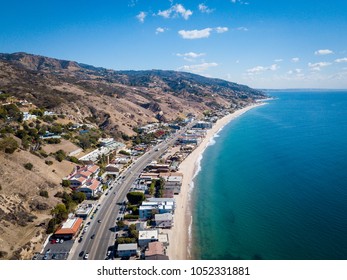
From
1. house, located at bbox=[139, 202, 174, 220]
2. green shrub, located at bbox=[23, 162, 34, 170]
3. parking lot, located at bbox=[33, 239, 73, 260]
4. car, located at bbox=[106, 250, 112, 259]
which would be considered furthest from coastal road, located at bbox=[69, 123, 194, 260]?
green shrub, located at bbox=[23, 162, 34, 170]

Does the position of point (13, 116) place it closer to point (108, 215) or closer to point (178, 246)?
point (108, 215)

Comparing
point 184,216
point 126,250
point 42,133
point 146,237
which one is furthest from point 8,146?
point 184,216

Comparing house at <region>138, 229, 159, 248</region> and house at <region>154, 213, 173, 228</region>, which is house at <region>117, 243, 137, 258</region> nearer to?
house at <region>138, 229, 159, 248</region>

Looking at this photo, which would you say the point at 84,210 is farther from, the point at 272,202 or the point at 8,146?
the point at 272,202

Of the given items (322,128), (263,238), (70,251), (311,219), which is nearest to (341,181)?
(311,219)

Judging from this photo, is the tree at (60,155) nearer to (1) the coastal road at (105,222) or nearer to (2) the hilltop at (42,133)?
A: (2) the hilltop at (42,133)

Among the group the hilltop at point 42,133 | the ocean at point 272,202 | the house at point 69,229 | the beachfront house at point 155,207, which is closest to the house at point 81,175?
the hilltop at point 42,133
